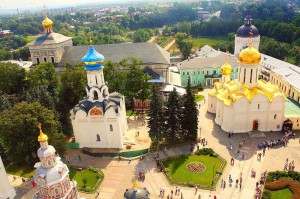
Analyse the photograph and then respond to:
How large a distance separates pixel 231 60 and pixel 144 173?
98.5ft

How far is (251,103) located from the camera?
3016 centimetres

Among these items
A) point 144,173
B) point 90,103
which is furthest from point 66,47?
point 144,173

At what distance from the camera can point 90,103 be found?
2873 cm

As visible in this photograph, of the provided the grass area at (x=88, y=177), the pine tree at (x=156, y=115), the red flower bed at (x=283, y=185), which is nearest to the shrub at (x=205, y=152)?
the pine tree at (x=156, y=115)

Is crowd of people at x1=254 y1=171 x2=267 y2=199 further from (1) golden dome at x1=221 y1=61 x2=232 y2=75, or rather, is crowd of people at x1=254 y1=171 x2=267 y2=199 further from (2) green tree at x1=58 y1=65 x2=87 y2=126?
(2) green tree at x1=58 y1=65 x2=87 y2=126

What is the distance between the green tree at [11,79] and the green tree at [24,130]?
16.6 metres

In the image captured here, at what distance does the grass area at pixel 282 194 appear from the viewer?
2162cm

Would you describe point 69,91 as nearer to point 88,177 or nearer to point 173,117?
point 88,177

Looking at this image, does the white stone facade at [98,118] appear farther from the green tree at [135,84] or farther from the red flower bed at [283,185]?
the red flower bed at [283,185]

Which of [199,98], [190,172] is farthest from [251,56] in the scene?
[190,172]

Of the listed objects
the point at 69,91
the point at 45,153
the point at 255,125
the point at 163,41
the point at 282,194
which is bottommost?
the point at 282,194

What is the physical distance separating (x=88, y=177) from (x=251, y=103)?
58.6 ft

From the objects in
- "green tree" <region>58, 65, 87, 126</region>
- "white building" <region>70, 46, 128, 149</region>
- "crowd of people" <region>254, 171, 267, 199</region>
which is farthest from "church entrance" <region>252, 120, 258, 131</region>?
"green tree" <region>58, 65, 87, 126</region>

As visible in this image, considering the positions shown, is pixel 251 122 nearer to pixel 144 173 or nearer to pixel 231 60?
pixel 144 173
